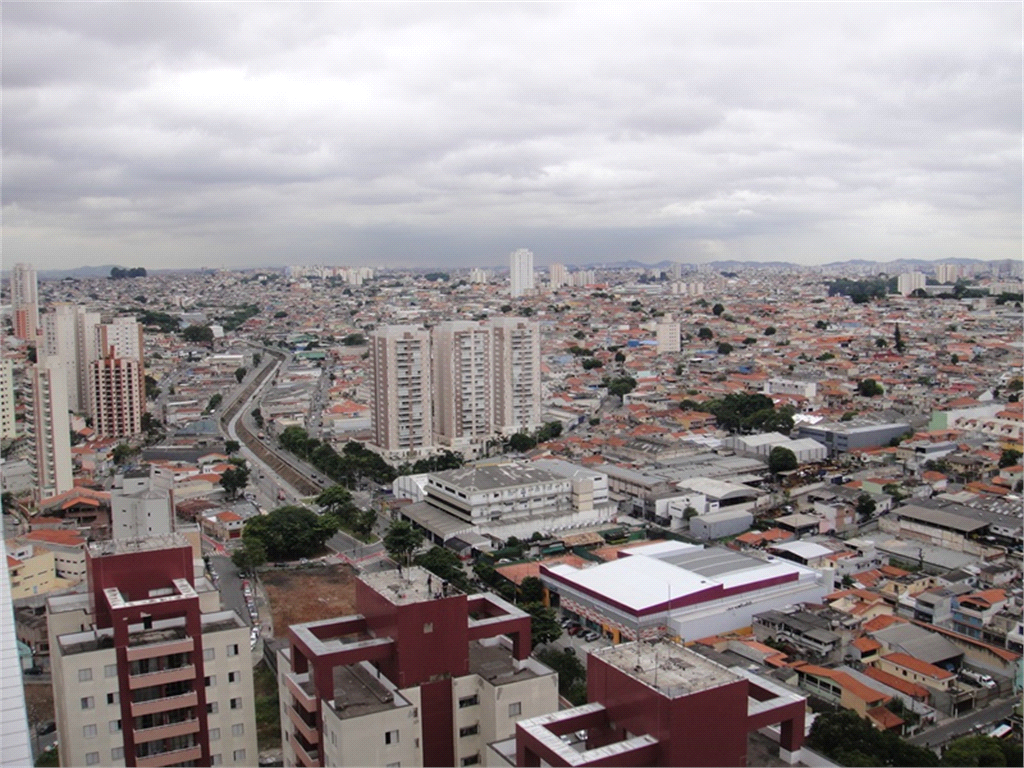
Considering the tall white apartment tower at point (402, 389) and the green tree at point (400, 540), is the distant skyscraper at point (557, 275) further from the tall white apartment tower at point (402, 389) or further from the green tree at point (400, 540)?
the green tree at point (400, 540)

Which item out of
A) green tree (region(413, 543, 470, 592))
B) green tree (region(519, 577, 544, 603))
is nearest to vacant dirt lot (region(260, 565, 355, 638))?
green tree (region(413, 543, 470, 592))

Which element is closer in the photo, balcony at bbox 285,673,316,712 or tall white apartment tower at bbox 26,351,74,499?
balcony at bbox 285,673,316,712

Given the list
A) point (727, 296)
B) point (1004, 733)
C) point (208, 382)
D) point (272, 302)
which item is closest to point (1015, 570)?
point (1004, 733)

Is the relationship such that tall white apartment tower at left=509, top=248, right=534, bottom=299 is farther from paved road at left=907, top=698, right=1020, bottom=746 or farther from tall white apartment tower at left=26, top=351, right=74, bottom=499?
paved road at left=907, top=698, right=1020, bottom=746

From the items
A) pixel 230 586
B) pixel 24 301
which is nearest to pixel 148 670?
pixel 230 586

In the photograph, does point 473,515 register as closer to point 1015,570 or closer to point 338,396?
point 1015,570

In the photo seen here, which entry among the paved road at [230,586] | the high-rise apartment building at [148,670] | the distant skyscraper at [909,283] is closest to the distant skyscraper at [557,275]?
the distant skyscraper at [909,283]

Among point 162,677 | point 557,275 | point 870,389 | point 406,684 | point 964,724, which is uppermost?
point 557,275

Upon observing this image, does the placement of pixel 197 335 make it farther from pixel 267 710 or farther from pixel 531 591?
pixel 267 710
